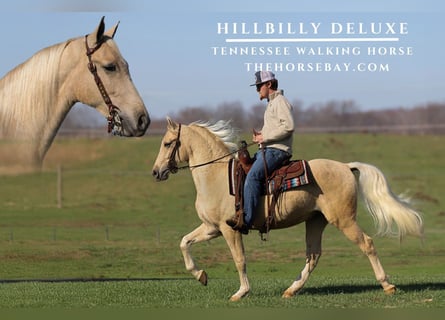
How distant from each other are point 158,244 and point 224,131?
15184mm

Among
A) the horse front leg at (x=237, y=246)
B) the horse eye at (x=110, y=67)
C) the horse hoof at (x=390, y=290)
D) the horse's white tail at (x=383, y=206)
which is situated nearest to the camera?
the horse eye at (x=110, y=67)

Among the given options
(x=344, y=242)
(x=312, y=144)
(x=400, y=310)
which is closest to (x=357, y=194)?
(x=400, y=310)

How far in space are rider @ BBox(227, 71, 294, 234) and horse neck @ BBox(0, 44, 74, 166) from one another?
3.59 meters

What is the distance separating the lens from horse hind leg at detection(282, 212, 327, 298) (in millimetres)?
10227

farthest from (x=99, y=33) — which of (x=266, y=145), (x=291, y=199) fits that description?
(x=291, y=199)

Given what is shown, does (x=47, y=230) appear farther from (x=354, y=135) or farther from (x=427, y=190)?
(x=354, y=135)

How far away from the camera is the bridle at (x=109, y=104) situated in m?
6.49

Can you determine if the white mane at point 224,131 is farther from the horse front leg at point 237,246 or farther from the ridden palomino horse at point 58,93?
the ridden palomino horse at point 58,93

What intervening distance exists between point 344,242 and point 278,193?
1718cm

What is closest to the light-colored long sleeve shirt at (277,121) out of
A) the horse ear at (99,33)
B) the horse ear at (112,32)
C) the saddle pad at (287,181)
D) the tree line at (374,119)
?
the saddle pad at (287,181)

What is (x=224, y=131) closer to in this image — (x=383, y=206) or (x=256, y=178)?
(x=256, y=178)

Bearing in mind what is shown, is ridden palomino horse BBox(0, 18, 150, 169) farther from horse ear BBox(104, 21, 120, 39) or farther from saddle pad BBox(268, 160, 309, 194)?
saddle pad BBox(268, 160, 309, 194)

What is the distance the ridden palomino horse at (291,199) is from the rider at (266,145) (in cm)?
21

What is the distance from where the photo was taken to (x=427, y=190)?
35.6 m
